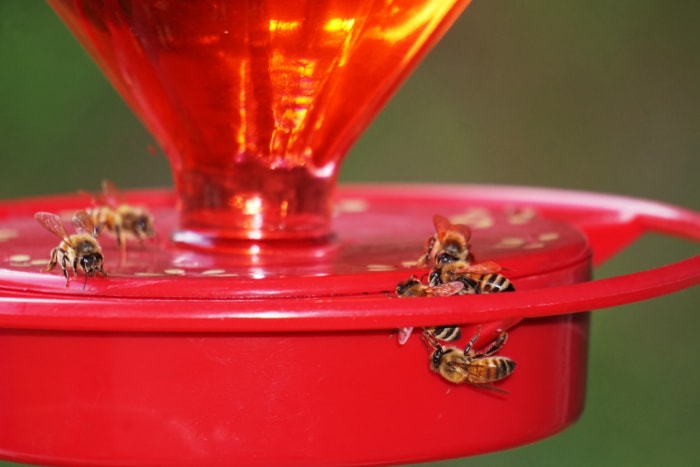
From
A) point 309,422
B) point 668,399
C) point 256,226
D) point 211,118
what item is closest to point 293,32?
point 211,118

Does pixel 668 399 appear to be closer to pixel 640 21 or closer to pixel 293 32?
pixel 640 21

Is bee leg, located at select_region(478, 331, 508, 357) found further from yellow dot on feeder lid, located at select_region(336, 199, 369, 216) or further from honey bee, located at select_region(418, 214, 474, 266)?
yellow dot on feeder lid, located at select_region(336, 199, 369, 216)

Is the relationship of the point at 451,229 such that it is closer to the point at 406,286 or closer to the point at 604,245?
the point at 406,286

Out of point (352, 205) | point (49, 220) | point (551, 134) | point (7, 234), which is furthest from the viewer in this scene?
point (551, 134)

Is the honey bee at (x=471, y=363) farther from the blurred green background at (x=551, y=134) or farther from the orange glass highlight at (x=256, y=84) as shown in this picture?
Result: the blurred green background at (x=551, y=134)

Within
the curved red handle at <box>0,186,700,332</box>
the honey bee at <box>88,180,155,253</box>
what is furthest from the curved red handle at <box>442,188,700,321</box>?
the honey bee at <box>88,180,155,253</box>

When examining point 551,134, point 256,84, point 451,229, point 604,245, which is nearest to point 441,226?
point 451,229

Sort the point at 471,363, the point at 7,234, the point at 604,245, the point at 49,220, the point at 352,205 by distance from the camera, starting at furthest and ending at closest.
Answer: the point at 352,205
the point at 604,245
the point at 7,234
the point at 49,220
the point at 471,363
